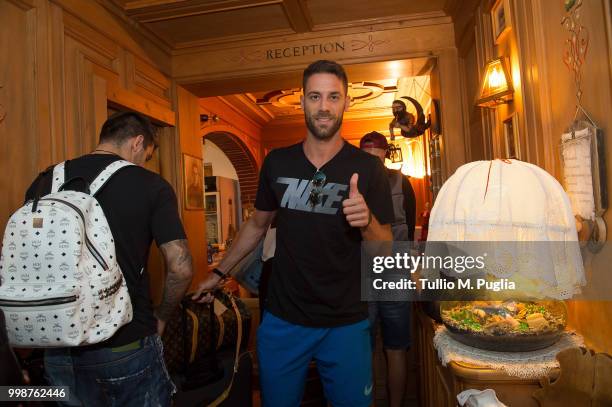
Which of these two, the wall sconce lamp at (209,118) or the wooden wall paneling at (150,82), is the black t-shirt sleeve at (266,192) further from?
the wall sconce lamp at (209,118)

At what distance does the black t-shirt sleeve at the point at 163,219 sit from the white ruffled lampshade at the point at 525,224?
1.00 m

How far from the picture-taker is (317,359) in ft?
5.42

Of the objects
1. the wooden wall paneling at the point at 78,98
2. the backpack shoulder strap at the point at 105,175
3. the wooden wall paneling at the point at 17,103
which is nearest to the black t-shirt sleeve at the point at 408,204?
the backpack shoulder strap at the point at 105,175

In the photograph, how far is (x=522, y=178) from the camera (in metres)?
1.28

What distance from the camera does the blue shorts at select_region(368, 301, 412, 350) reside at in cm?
263

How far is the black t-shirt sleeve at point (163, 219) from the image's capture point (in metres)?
1.60

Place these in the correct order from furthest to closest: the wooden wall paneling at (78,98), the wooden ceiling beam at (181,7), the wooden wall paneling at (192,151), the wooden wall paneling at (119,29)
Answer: the wooden wall paneling at (192,151)
the wooden ceiling beam at (181,7)
the wooden wall paneling at (119,29)
the wooden wall paneling at (78,98)

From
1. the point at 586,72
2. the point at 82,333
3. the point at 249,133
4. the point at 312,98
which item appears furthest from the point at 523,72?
the point at 249,133

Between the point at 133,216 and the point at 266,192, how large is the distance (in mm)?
549

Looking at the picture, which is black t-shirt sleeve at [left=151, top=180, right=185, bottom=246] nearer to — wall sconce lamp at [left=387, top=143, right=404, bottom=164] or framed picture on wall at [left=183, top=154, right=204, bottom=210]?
framed picture on wall at [left=183, top=154, right=204, bottom=210]

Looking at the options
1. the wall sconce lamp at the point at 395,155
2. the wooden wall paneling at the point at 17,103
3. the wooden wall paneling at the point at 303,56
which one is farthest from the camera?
the wall sconce lamp at the point at 395,155

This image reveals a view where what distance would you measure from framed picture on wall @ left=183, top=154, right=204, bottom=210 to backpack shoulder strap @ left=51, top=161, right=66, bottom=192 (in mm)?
2722

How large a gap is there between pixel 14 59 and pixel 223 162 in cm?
833

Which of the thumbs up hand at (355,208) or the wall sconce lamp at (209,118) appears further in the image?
the wall sconce lamp at (209,118)
